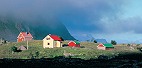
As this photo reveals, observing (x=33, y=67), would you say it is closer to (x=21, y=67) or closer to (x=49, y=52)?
(x=21, y=67)

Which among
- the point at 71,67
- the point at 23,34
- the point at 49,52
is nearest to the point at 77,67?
the point at 71,67

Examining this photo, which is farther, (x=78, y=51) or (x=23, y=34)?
(x=23, y=34)

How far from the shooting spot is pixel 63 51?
101 meters

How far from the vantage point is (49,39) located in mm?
122688

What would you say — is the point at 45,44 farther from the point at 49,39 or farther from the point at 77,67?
the point at 77,67

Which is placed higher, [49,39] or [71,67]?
[49,39]

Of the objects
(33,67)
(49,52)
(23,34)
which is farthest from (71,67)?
(23,34)

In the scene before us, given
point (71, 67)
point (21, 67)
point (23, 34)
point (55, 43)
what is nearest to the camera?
point (21, 67)

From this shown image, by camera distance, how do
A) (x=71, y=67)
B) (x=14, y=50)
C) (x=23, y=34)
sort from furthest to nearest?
(x=23, y=34) → (x=14, y=50) → (x=71, y=67)

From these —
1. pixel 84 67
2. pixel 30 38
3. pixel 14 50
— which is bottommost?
pixel 84 67

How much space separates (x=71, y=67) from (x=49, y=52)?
4330 centimetres

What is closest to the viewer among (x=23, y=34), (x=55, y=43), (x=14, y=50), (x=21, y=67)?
(x=21, y=67)

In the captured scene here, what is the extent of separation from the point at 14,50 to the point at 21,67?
48091 millimetres

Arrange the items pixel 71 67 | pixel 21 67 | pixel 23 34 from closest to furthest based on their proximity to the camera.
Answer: pixel 21 67 → pixel 71 67 → pixel 23 34
